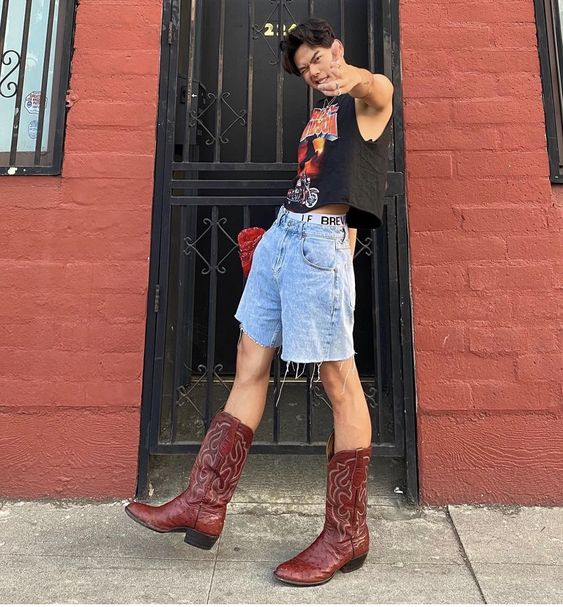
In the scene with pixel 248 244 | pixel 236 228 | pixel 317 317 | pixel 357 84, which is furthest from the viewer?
pixel 236 228

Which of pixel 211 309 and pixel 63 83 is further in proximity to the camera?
pixel 63 83

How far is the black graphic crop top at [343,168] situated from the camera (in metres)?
1.92

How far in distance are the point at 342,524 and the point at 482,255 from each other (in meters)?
1.55

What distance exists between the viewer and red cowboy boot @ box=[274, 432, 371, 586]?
1.98 m

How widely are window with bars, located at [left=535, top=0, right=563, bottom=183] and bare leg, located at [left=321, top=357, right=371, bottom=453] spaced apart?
1670 mm

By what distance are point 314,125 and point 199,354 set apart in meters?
2.07

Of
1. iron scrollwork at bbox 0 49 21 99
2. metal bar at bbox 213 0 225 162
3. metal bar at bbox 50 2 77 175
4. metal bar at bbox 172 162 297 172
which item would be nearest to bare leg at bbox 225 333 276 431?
metal bar at bbox 172 162 297 172

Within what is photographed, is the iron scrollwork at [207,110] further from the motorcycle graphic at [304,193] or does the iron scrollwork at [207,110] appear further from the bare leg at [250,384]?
the bare leg at [250,384]

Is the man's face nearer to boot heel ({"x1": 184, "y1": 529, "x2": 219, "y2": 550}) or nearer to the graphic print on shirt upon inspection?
the graphic print on shirt

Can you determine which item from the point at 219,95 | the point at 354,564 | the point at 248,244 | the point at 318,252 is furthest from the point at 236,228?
the point at 354,564

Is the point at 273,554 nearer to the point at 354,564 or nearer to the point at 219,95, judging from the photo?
the point at 354,564

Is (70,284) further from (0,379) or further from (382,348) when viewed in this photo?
(382,348)

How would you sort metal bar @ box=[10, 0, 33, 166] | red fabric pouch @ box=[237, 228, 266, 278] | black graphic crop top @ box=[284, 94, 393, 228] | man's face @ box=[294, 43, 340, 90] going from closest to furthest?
man's face @ box=[294, 43, 340, 90], black graphic crop top @ box=[284, 94, 393, 228], red fabric pouch @ box=[237, 228, 266, 278], metal bar @ box=[10, 0, 33, 166]

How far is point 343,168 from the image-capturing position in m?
1.92
